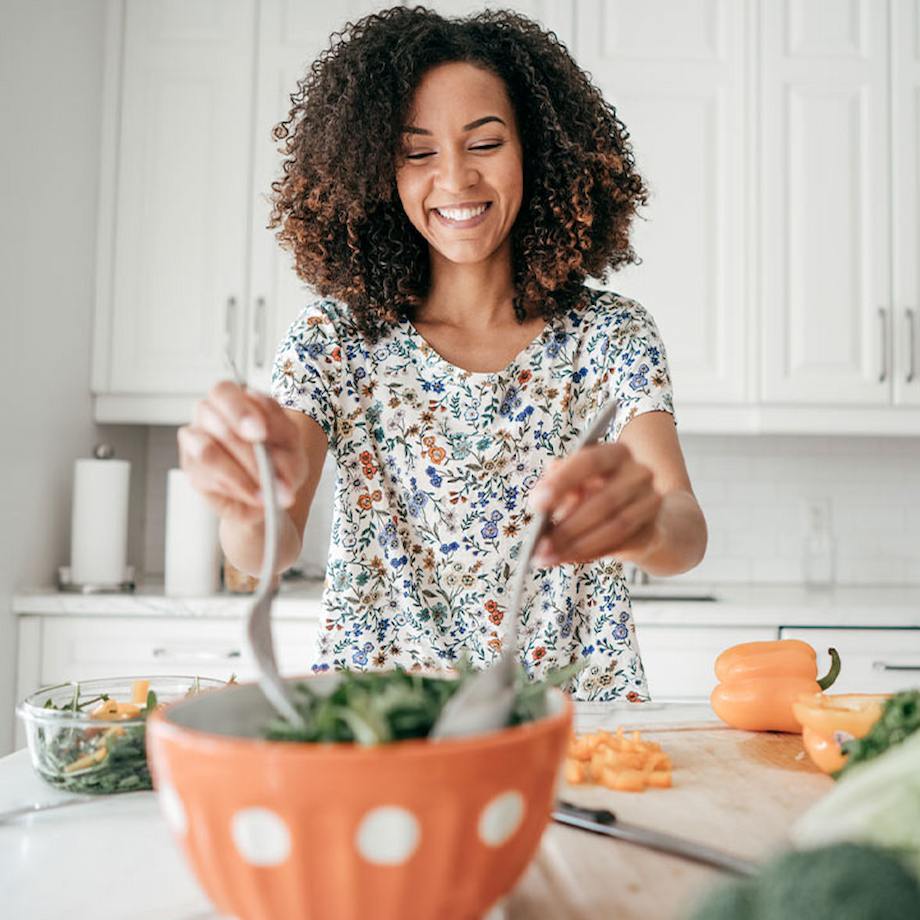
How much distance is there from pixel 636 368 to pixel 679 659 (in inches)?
45.2

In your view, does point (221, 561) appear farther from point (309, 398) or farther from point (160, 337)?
point (309, 398)

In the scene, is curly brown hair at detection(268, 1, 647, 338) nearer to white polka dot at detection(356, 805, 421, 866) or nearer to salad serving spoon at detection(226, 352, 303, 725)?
salad serving spoon at detection(226, 352, 303, 725)

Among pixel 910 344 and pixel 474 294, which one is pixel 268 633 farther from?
pixel 910 344

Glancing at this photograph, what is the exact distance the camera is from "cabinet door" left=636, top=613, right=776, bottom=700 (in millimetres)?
2213

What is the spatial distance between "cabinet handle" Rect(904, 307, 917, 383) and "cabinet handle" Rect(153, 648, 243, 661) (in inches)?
70.9

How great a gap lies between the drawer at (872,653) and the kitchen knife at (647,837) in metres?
1.67

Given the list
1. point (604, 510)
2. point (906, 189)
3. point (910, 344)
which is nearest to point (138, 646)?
point (604, 510)

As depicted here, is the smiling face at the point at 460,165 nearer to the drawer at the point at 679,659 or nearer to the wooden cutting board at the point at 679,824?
the wooden cutting board at the point at 679,824

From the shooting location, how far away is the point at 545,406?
1306 millimetres

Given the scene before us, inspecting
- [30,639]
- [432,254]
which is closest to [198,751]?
[432,254]

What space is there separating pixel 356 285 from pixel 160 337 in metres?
1.40

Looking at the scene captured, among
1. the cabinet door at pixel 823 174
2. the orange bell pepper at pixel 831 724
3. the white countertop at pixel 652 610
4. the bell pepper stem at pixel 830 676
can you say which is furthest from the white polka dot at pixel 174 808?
the cabinet door at pixel 823 174

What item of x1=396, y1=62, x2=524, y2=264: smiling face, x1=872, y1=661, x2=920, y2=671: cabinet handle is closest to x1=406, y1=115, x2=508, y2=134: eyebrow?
x1=396, y1=62, x2=524, y2=264: smiling face

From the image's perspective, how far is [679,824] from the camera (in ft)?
2.24
